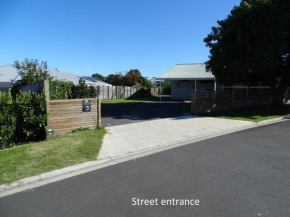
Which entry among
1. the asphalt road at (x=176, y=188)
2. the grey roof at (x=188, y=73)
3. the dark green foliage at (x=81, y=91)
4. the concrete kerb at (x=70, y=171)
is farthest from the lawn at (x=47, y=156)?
the grey roof at (x=188, y=73)

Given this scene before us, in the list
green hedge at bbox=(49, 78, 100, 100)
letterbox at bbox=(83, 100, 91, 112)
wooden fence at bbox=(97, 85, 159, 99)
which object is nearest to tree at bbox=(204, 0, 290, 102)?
green hedge at bbox=(49, 78, 100, 100)

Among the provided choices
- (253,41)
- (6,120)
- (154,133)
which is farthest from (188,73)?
(6,120)

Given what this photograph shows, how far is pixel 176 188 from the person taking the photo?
3818 millimetres

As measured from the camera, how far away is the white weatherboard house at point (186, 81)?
25413 mm

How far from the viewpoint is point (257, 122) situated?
34.6 feet

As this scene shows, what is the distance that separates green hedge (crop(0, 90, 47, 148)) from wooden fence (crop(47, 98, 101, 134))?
32 cm

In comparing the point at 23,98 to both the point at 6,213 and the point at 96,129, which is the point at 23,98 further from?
the point at 6,213

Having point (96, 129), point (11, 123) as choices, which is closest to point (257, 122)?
point (96, 129)

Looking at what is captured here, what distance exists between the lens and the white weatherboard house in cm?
2541

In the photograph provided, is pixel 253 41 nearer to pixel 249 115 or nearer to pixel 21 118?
pixel 249 115

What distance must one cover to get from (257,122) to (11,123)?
10498 mm

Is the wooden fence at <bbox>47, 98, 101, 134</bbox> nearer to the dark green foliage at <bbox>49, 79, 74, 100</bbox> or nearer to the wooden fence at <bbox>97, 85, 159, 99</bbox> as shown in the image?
the dark green foliage at <bbox>49, 79, 74, 100</bbox>

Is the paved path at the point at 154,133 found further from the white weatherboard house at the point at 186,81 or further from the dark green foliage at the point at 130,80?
the dark green foliage at the point at 130,80

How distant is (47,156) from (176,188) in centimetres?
345
